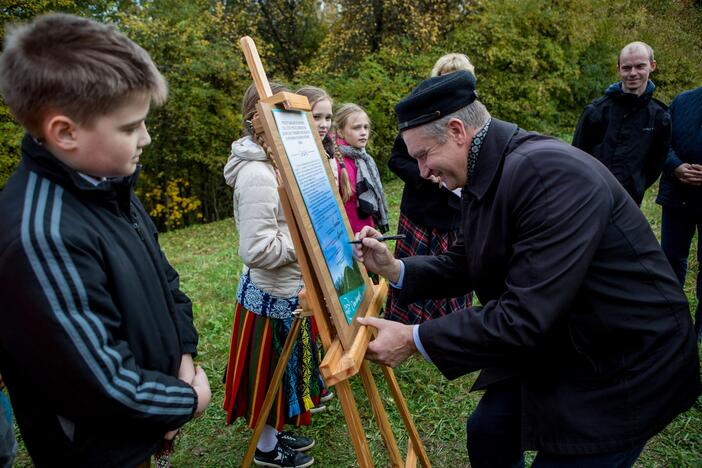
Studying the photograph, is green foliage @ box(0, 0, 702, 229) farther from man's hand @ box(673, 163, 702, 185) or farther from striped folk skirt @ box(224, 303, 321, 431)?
striped folk skirt @ box(224, 303, 321, 431)

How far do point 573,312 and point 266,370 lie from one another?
1.59 metres

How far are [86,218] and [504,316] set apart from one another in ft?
4.02

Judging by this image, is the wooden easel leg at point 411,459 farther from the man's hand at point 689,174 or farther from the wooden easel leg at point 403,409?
the man's hand at point 689,174

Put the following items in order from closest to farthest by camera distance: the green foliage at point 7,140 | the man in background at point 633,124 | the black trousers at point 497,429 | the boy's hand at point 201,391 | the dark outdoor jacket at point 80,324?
the dark outdoor jacket at point 80,324
the boy's hand at point 201,391
the black trousers at point 497,429
the man in background at point 633,124
the green foliage at point 7,140

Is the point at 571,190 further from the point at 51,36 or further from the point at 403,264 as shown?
the point at 51,36

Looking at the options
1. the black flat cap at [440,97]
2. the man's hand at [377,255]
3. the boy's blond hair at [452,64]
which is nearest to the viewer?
the black flat cap at [440,97]

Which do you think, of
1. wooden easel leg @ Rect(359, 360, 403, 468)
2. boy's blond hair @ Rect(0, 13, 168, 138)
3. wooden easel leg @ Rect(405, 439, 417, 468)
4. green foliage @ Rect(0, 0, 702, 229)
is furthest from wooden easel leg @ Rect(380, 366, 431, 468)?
green foliage @ Rect(0, 0, 702, 229)

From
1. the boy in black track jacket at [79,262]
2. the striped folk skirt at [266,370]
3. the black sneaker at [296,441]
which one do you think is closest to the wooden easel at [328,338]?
the boy in black track jacket at [79,262]

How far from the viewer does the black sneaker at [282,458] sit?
2732 millimetres

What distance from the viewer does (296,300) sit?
257 cm

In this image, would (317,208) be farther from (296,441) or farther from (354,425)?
(296,441)

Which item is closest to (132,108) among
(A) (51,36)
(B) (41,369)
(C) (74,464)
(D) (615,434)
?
(A) (51,36)

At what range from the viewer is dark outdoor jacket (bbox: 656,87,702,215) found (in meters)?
3.70

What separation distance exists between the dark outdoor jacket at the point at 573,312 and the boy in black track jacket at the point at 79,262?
929 millimetres
